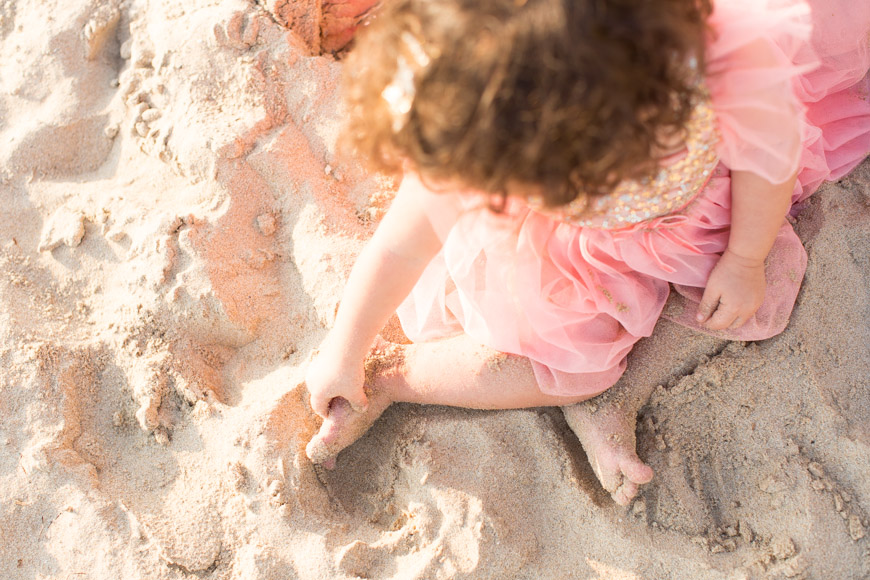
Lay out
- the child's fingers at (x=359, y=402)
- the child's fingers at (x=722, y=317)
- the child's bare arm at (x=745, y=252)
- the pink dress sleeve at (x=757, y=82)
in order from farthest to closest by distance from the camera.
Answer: the child's fingers at (x=359, y=402) → the child's fingers at (x=722, y=317) → the child's bare arm at (x=745, y=252) → the pink dress sleeve at (x=757, y=82)

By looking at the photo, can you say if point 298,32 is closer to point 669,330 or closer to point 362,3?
point 362,3

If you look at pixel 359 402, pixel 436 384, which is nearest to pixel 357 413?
pixel 359 402

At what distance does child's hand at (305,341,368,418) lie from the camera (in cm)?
127

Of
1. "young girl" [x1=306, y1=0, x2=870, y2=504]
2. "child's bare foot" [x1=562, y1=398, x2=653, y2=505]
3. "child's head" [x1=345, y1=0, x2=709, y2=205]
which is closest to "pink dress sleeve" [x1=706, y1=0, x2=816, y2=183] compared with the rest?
"young girl" [x1=306, y1=0, x2=870, y2=504]

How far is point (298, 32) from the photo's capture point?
161 cm

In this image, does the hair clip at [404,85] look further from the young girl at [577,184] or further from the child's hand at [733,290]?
the child's hand at [733,290]

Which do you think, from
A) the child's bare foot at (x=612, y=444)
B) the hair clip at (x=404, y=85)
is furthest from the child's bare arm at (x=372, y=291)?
the child's bare foot at (x=612, y=444)

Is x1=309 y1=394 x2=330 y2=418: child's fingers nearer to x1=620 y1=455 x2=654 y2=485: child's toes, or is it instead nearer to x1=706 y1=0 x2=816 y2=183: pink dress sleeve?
x1=620 y1=455 x2=654 y2=485: child's toes

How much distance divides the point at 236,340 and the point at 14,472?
45 centimetres

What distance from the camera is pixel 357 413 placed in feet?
4.35

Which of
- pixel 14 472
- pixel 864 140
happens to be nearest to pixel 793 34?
pixel 864 140

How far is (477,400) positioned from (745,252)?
529 mm

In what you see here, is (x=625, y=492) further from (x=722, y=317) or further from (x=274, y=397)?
(x=274, y=397)

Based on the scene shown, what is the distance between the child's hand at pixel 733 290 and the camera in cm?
117
